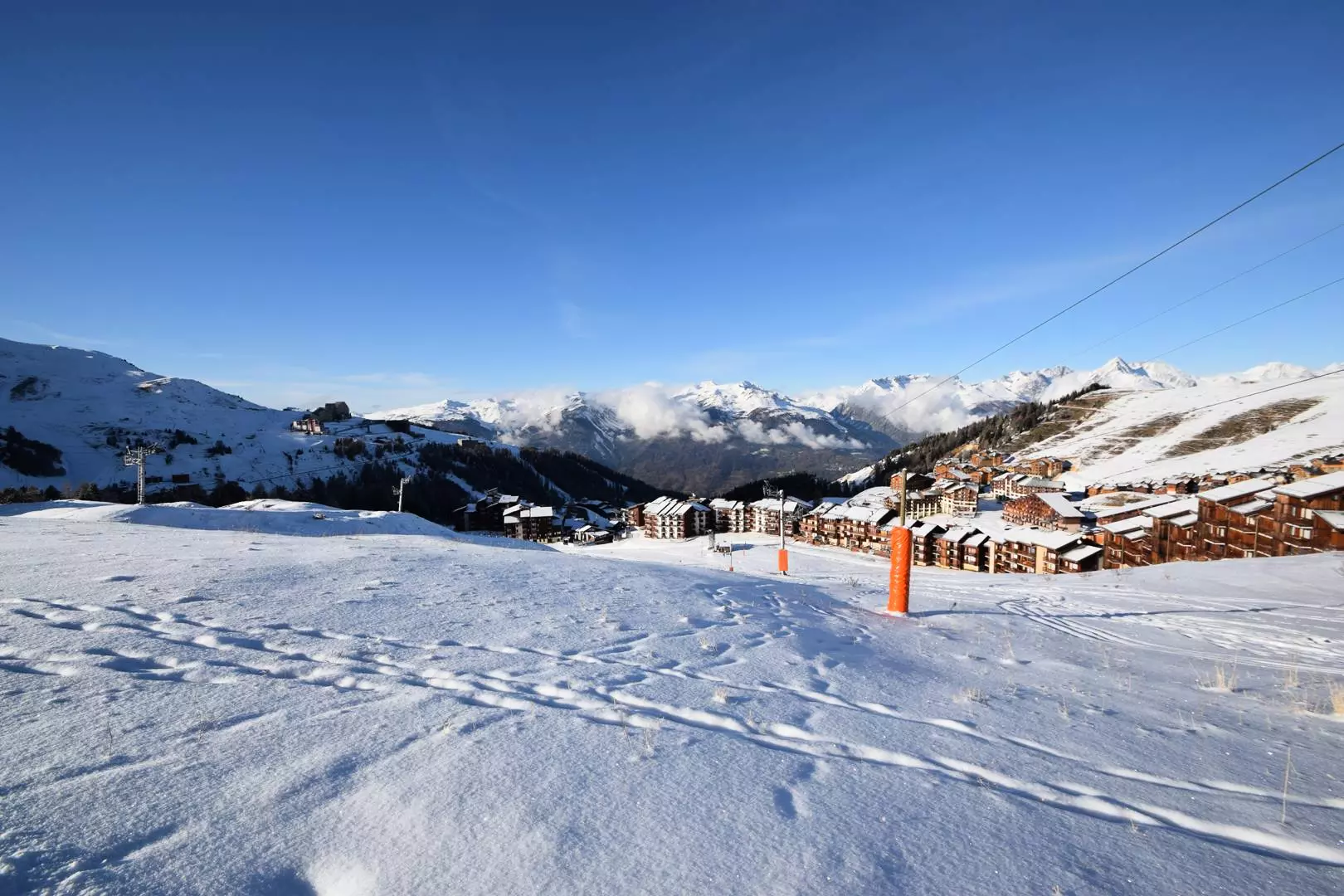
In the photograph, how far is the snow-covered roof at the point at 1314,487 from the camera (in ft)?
104

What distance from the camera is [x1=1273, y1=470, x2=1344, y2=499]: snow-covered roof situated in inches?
1247

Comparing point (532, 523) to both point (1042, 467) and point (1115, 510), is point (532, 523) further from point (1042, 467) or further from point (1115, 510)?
point (1042, 467)

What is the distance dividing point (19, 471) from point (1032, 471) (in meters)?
187

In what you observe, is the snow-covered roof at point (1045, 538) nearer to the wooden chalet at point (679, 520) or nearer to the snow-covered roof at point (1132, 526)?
the snow-covered roof at point (1132, 526)

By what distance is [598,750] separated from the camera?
4473 mm

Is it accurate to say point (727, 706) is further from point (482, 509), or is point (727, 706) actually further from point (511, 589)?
point (482, 509)

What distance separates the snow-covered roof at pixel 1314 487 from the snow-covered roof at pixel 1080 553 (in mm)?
13600

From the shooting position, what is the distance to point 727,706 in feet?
18.8

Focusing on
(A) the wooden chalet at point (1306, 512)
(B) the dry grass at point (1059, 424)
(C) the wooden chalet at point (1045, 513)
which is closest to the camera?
(A) the wooden chalet at point (1306, 512)

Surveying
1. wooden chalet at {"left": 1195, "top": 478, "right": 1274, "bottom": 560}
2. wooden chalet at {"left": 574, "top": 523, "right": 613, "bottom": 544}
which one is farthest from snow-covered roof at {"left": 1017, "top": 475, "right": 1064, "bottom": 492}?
wooden chalet at {"left": 574, "top": 523, "right": 613, "bottom": 544}

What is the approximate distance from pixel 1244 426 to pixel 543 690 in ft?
636

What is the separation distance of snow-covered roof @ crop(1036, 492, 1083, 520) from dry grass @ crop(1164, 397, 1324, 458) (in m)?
92.5

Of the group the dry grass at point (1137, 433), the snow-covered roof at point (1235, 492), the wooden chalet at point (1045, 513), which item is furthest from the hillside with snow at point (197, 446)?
the dry grass at point (1137, 433)

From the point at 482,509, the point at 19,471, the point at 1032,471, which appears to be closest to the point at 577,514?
the point at 482,509
